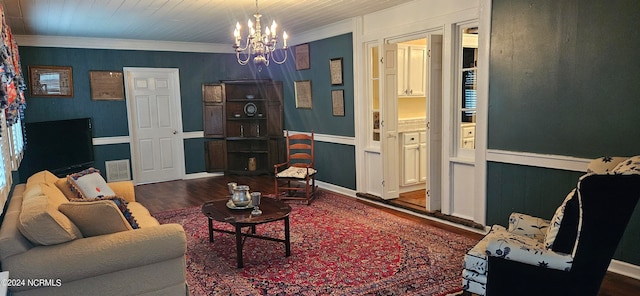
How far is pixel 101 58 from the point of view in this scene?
6387mm

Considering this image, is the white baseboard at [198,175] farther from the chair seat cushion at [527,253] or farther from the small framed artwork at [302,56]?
the chair seat cushion at [527,253]

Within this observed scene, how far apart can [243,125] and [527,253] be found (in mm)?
5978

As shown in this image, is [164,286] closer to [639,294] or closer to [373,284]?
[373,284]

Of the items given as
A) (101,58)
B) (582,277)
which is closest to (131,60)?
(101,58)

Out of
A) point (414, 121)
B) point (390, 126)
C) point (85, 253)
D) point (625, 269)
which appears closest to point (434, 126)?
point (390, 126)

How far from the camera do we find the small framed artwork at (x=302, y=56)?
6359 mm

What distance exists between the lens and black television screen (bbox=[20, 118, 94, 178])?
5023 mm

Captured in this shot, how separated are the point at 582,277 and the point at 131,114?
21.5 feet

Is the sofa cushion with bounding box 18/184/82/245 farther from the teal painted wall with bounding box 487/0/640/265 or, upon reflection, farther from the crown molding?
the crown molding

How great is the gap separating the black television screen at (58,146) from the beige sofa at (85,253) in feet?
9.37

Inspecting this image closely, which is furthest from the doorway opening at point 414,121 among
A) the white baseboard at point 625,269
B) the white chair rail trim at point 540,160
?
the white baseboard at point 625,269

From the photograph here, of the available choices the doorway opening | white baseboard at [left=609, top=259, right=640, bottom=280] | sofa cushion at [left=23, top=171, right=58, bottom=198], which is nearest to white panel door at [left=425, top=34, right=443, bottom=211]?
the doorway opening

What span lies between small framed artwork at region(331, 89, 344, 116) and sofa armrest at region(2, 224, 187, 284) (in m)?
3.62

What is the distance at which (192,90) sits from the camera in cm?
720
